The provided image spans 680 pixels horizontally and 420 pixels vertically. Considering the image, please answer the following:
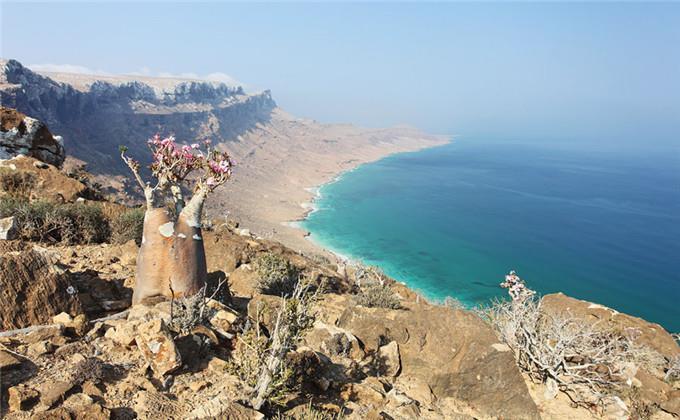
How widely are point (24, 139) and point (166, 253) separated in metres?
10.4

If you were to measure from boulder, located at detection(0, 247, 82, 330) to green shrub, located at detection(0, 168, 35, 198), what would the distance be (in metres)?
6.68

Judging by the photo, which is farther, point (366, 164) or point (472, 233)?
point (366, 164)

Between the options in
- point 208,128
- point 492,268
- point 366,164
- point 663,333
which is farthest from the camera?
point 366,164

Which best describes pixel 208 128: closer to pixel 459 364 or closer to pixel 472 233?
pixel 472 233

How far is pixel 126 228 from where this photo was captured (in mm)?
9297

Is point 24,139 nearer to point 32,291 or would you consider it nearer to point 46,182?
point 46,182

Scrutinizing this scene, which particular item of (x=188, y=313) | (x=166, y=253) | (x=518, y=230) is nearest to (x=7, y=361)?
(x=188, y=313)

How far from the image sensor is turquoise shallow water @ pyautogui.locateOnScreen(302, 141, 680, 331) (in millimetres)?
43406

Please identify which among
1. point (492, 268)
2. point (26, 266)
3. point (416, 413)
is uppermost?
point (26, 266)

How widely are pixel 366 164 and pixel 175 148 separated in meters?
133

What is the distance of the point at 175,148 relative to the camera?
18.7ft

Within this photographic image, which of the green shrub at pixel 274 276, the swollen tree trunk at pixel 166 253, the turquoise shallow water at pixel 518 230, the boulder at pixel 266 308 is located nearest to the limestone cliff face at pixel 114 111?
the turquoise shallow water at pixel 518 230

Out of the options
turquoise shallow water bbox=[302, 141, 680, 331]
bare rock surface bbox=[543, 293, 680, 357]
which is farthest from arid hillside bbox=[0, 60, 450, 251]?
bare rock surface bbox=[543, 293, 680, 357]

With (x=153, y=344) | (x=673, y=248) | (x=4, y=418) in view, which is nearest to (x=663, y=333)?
(x=153, y=344)
